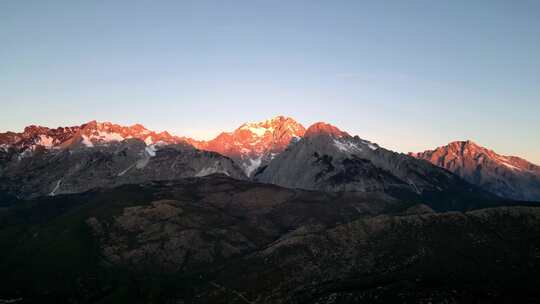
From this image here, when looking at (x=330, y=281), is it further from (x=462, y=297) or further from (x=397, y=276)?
(x=462, y=297)

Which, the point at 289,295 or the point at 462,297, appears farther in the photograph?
the point at 289,295

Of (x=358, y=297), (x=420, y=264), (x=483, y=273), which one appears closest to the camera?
(x=358, y=297)

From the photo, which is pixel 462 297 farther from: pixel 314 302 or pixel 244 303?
pixel 244 303

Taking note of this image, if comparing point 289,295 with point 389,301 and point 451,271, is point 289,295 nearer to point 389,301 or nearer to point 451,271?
point 389,301

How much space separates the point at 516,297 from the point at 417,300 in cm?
2736

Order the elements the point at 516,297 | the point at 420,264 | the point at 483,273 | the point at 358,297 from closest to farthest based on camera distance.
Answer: the point at 516,297 < the point at 358,297 < the point at 483,273 < the point at 420,264

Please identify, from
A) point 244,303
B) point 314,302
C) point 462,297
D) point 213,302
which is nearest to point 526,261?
point 462,297

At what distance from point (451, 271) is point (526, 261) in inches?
1117

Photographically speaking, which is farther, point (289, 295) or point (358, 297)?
point (289, 295)

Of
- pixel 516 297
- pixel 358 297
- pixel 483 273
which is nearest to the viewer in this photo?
pixel 516 297

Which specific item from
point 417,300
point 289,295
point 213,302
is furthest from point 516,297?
point 213,302

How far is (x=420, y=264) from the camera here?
19650 cm

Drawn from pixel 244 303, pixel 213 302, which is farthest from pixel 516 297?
A: pixel 213 302

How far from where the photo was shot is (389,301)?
15850cm
